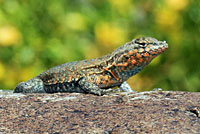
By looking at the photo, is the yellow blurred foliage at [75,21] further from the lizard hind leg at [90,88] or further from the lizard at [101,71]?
the lizard hind leg at [90,88]

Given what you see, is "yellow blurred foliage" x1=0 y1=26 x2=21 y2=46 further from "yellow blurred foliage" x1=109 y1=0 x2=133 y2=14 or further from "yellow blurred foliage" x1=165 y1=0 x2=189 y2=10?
"yellow blurred foliage" x1=165 y1=0 x2=189 y2=10

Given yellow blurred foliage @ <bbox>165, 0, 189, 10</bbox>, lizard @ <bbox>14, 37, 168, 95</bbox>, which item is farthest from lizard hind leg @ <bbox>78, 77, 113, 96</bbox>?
yellow blurred foliage @ <bbox>165, 0, 189, 10</bbox>

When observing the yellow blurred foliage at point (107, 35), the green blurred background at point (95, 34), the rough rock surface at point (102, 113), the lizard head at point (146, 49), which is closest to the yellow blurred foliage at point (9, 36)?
the green blurred background at point (95, 34)

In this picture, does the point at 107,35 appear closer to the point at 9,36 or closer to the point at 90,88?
the point at 9,36

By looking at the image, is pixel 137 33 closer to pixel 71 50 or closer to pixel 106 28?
pixel 106 28

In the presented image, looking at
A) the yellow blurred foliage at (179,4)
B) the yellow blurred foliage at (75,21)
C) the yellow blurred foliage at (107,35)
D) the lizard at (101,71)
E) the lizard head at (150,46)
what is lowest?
the lizard at (101,71)
